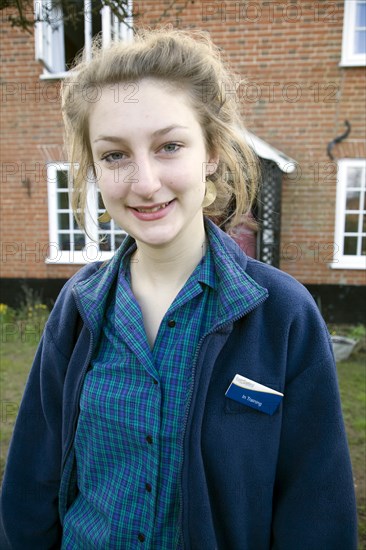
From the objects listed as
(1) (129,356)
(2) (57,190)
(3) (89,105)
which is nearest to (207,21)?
(2) (57,190)

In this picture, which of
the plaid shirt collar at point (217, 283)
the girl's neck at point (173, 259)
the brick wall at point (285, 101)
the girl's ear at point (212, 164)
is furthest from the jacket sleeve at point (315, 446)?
the brick wall at point (285, 101)

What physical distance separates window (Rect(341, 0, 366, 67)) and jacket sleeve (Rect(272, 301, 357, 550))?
6.46 meters

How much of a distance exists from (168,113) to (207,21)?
6.39 metres

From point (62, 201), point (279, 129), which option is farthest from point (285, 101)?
point (62, 201)

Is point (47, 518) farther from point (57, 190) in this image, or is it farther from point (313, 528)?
point (57, 190)

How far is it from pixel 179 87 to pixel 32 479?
1.32 meters

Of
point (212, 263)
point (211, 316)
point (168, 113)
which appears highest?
point (168, 113)

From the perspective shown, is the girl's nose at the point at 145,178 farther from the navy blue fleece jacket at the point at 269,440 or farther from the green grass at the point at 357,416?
the green grass at the point at 357,416

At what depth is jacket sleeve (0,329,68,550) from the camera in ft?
4.90

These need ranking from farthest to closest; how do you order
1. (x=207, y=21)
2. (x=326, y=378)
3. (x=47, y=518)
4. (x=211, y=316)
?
(x=207, y=21) → (x=47, y=518) → (x=211, y=316) → (x=326, y=378)

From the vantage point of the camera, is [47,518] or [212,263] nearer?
[212,263]

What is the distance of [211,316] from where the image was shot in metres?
1.31

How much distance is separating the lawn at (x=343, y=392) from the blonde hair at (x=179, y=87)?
2154 millimetres

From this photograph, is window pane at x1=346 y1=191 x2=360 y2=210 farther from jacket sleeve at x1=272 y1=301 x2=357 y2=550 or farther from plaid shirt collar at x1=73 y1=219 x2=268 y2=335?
jacket sleeve at x1=272 y1=301 x2=357 y2=550
